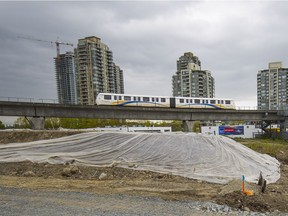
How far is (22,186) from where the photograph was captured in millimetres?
9523

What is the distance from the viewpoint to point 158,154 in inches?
520

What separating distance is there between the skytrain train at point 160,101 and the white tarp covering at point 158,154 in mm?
17090

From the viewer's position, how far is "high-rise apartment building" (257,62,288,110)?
90.5m

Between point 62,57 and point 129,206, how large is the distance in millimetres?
109055

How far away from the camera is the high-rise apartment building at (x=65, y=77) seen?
294 feet

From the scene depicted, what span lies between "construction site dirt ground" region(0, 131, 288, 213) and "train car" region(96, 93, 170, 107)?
63.6ft

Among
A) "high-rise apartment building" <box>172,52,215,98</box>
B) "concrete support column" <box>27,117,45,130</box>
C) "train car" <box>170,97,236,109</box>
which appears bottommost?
"concrete support column" <box>27,117,45,130</box>

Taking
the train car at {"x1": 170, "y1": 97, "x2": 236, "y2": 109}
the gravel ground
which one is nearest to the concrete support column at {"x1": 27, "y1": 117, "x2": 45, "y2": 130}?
the gravel ground

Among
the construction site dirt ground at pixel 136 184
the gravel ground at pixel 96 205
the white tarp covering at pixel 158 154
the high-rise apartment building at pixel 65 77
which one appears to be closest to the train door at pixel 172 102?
the white tarp covering at pixel 158 154

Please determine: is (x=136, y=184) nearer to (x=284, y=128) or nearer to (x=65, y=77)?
(x=284, y=128)

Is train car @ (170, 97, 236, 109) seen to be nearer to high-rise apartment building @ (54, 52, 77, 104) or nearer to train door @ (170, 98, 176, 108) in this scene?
train door @ (170, 98, 176, 108)

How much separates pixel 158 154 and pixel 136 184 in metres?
3.70

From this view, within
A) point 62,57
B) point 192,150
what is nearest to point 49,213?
point 192,150

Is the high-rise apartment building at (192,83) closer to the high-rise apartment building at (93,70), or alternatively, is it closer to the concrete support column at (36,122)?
the high-rise apartment building at (93,70)
